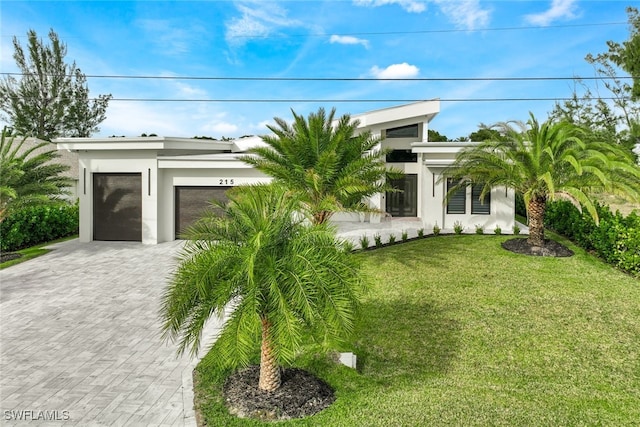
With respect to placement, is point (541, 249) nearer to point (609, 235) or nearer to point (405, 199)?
point (609, 235)

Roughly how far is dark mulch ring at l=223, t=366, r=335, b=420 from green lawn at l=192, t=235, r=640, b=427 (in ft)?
0.53

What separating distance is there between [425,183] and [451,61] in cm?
801

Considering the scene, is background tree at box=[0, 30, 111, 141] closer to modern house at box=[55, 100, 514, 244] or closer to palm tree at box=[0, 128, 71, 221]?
modern house at box=[55, 100, 514, 244]

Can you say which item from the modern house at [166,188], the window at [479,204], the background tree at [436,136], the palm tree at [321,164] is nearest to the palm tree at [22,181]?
the modern house at [166,188]

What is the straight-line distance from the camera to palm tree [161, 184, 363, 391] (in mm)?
4891

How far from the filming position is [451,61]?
72.9ft

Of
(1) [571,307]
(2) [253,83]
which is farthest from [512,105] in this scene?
(1) [571,307]

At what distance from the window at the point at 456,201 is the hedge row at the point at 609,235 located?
3.93 metres

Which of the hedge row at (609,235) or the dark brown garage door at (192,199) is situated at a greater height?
the dark brown garage door at (192,199)

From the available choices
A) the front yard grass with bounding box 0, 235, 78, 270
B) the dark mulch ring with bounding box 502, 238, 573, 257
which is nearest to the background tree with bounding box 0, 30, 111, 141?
the front yard grass with bounding box 0, 235, 78, 270

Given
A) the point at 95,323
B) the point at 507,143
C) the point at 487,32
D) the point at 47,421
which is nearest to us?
the point at 47,421

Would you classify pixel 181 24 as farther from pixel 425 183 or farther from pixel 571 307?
pixel 571 307

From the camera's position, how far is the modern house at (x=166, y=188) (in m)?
17.1

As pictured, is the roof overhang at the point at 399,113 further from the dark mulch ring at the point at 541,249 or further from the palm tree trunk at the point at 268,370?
the palm tree trunk at the point at 268,370
